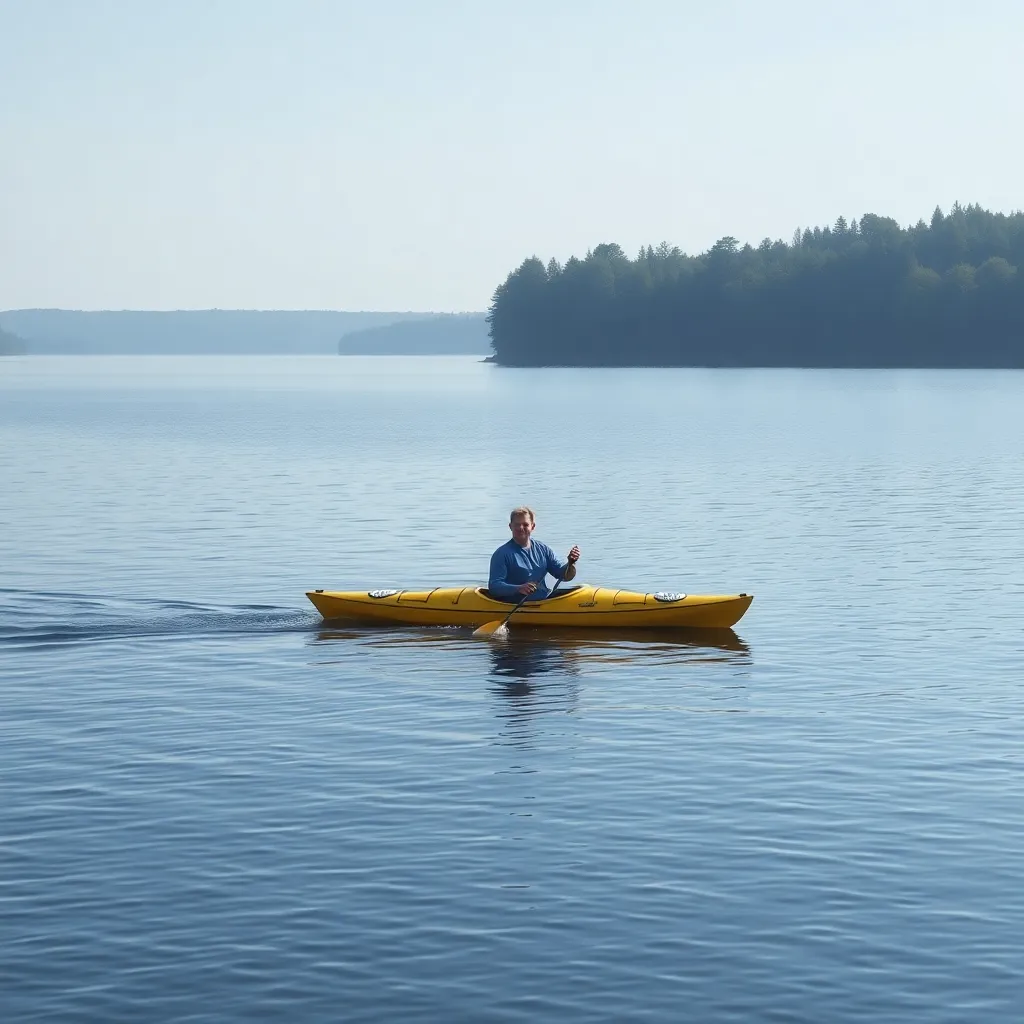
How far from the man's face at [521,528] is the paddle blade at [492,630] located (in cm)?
122

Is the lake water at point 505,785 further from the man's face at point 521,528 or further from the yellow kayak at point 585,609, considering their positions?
the man's face at point 521,528

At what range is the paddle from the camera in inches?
907

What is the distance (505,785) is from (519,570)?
8.31m

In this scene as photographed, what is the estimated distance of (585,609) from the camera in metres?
23.4

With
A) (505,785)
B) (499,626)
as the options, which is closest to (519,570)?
(499,626)

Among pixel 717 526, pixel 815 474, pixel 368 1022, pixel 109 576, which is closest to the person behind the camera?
pixel 368 1022

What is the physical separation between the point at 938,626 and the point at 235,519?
66.7ft

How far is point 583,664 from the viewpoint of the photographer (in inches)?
837

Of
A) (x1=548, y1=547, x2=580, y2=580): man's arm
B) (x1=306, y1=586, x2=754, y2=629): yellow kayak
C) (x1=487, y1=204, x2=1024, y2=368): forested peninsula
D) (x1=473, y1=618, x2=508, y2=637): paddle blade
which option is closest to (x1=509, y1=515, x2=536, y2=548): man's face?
(x1=548, y1=547, x2=580, y2=580): man's arm

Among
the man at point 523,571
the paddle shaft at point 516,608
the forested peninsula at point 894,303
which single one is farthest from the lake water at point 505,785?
the forested peninsula at point 894,303

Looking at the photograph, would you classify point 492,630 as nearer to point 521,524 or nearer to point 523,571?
point 523,571

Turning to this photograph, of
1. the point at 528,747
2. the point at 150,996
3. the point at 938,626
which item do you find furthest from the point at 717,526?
the point at 150,996

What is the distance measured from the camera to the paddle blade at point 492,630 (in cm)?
2306

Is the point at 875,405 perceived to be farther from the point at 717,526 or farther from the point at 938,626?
the point at 938,626
